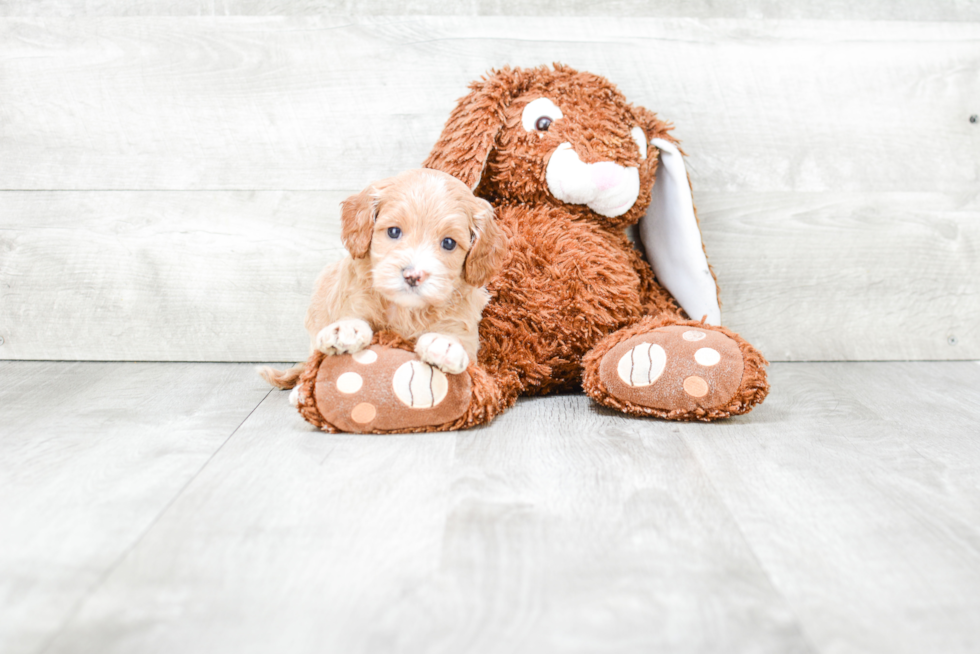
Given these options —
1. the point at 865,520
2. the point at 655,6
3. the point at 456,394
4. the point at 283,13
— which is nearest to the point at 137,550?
the point at 456,394

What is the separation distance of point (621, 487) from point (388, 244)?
0.42 metres

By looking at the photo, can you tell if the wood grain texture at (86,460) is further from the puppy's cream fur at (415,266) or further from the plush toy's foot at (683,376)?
the plush toy's foot at (683,376)

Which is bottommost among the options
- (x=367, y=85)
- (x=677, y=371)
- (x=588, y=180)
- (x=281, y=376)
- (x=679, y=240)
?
(x=281, y=376)

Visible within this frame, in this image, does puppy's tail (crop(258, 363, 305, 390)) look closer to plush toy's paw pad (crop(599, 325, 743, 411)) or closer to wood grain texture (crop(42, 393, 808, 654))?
wood grain texture (crop(42, 393, 808, 654))

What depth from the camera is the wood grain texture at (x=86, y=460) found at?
65cm

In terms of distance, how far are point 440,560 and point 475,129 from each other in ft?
2.43

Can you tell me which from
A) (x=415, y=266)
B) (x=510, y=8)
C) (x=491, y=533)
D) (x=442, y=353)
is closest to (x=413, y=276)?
(x=415, y=266)

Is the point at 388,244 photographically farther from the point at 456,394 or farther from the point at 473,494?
the point at 473,494

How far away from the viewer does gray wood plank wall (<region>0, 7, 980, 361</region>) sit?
144cm

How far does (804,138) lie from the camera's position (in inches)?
58.7

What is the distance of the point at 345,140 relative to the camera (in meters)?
1.45

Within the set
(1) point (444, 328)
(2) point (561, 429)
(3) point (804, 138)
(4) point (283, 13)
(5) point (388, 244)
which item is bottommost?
(2) point (561, 429)

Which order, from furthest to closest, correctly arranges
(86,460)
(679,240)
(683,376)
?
(679,240) → (683,376) → (86,460)

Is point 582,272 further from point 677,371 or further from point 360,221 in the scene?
point 360,221
